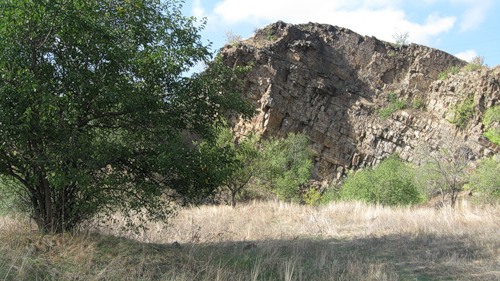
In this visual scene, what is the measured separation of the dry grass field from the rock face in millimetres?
35947

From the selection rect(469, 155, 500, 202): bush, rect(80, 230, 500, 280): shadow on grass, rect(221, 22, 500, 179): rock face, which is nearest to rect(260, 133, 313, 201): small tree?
rect(221, 22, 500, 179): rock face

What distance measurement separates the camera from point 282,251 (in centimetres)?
964

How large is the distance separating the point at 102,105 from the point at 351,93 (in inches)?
1962

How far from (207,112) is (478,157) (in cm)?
4174

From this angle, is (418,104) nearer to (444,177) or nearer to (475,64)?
(475,64)

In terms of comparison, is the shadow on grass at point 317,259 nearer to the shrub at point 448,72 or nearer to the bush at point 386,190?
the bush at point 386,190

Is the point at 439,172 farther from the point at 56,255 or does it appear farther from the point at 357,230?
the point at 56,255

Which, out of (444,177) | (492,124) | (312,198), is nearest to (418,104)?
(492,124)

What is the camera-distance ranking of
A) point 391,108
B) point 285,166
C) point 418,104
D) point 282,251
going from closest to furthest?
point 282,251, point 285,166, point 391,108, point 418,104

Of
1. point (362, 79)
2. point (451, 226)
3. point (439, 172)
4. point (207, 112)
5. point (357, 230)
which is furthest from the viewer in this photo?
point (362, 79)

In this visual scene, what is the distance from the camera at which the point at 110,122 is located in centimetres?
905

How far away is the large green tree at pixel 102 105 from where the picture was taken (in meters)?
6.86

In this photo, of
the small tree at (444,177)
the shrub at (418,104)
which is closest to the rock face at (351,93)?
the shrub at (418,104)

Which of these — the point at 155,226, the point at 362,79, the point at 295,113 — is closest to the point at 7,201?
the point at 155,226
